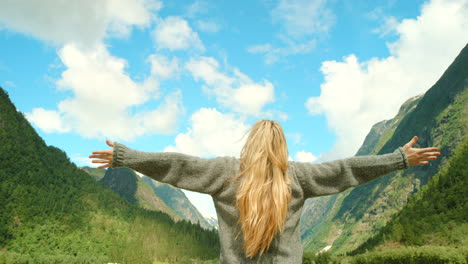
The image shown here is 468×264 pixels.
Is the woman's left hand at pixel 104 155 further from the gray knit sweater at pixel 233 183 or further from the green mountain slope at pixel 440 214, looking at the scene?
the green mountain slope at pixel 440 214

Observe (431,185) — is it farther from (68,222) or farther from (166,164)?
(68,222)

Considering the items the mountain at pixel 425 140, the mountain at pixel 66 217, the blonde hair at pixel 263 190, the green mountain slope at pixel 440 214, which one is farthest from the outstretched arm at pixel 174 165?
the mountain at pixel 425 140

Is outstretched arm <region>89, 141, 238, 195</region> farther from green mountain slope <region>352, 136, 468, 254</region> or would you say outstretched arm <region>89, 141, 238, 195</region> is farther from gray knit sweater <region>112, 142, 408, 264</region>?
green mountain slope <region>352, 136, 468, 254</region>

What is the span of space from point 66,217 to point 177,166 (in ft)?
368

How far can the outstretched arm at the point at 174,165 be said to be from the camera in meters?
3.91

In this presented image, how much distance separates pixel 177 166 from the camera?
4.03 meters

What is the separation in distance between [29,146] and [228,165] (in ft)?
410

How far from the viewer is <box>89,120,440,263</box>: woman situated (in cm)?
359

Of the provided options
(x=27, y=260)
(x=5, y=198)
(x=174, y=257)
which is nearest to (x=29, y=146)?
(x=5, y=198)

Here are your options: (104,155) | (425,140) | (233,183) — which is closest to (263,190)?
(233,183)

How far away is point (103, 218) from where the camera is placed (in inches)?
4483

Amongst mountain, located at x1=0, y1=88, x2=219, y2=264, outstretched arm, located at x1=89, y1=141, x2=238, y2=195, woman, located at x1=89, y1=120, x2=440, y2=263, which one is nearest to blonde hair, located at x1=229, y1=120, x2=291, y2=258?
woman, located at x1=89, y1=120, x2=440, y2=263

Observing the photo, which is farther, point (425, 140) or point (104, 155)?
point (425, 140)

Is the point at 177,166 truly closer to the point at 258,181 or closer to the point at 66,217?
the point at 258,181
